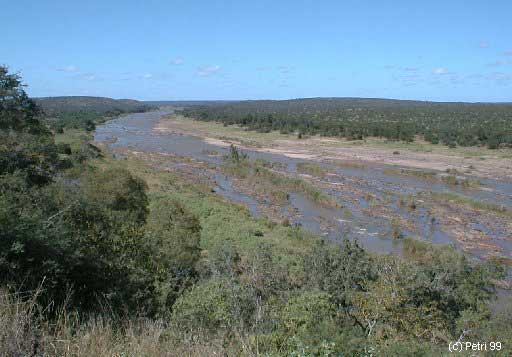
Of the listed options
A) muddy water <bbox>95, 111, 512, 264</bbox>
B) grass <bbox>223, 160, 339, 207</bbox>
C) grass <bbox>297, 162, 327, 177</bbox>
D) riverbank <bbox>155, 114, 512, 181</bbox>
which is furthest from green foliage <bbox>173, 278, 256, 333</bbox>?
riverbank <bbox>155, 114, 512, 181</bbox>

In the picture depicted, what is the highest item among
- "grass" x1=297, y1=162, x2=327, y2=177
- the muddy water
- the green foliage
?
the green foliage

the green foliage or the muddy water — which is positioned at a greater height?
the green foliage

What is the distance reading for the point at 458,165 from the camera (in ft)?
161

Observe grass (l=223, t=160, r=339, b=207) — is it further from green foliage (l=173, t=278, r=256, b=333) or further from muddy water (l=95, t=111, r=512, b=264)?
green foliage (l=173, t=278, r=256, b=333)

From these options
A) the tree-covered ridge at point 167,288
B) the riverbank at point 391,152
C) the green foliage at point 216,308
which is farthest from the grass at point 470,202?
the green foliage at point 216,308

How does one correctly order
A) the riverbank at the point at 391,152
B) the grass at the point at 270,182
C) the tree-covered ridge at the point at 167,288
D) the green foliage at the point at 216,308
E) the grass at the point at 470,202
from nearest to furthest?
the tree-covered ridge at the point at 167,288 → the green foliage at the point at 216,308 → the grass at the point at 470,202 → the grass at the point at 270,182 → the riverbank at the point at 391,152

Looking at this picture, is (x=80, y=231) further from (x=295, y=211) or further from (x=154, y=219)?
(x=295, y=211)

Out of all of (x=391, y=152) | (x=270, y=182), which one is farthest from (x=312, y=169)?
(x=391, y=152)

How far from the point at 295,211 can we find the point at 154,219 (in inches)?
580

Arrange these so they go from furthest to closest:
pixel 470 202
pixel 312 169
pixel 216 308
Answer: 1. pixel 312 169
2. pixel 470 202
3. pixel 216 308

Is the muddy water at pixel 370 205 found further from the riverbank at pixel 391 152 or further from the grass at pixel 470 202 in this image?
the riverbank at pixel 391 152

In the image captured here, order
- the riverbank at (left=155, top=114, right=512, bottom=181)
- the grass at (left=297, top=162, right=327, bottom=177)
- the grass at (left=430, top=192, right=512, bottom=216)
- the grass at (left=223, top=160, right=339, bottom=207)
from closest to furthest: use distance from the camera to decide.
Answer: the grass at (left=430, top=192, right=512, bottom=216), the grass at (left=223, top=160, right=339, bottom=207), the grass at (left=297, top=162, right=327, bottom=177), the riverbank at (left=155, top=114, right=512, bottom=181)

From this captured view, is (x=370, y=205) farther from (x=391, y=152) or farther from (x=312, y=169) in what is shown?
(x=391, y=152)

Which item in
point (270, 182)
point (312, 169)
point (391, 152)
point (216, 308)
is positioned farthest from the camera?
point (391, 152)
